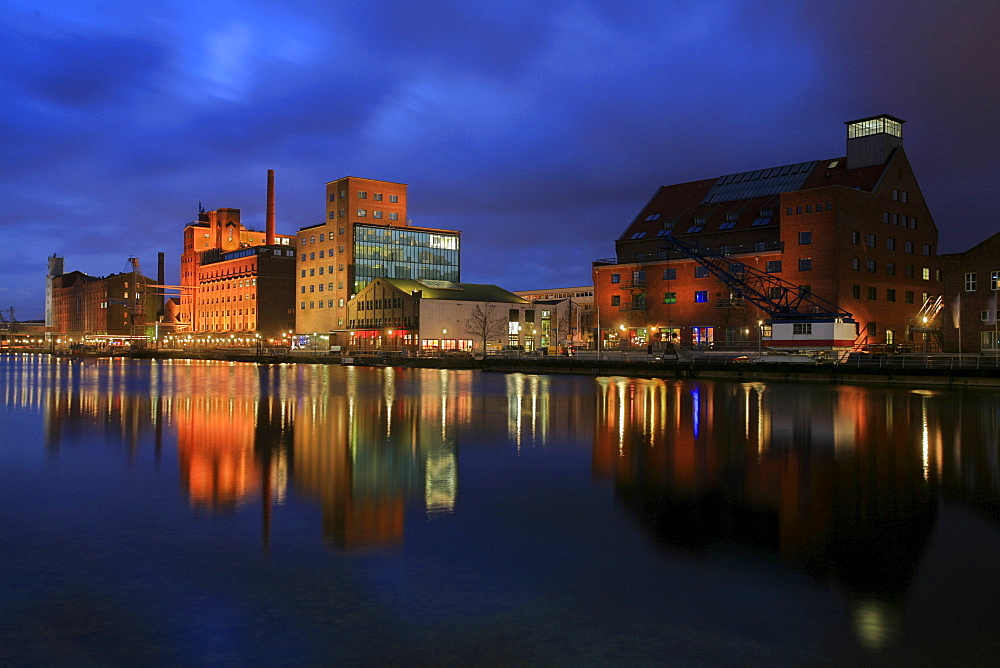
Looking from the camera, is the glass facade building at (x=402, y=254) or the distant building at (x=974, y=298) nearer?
the distant building at (x=974, y=298)

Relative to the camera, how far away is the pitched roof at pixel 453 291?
308ft

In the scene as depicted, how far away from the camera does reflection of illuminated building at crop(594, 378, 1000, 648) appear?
921cm

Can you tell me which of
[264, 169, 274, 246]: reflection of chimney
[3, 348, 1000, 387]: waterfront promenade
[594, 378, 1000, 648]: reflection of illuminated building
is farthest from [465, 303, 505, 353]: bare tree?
[594, 378, 1000, 648]: reflection of illuminated building

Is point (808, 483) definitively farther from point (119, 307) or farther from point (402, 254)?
point (119, 307)

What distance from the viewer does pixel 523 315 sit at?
97062 mm

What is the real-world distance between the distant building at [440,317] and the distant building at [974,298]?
47713 mm

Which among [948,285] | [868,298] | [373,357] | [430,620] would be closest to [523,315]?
[373,357]

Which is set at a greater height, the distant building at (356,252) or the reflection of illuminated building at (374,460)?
the distant building at (356,252)

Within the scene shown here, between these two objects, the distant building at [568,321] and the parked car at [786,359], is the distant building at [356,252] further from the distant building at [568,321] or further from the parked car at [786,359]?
the parked car at [786,359]

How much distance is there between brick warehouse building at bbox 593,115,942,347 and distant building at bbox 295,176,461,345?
39.3 meters

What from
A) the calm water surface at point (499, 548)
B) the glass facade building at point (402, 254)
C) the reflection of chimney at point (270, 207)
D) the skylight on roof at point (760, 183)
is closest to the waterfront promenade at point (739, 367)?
the skylight on roof at point (760, 183)

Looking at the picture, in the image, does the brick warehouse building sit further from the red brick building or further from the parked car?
the red brick building

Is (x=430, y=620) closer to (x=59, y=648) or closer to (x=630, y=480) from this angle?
(x=59, y=648)

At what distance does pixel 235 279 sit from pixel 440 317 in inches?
2373
